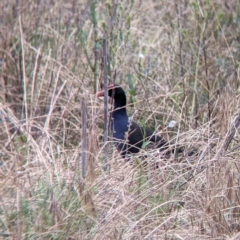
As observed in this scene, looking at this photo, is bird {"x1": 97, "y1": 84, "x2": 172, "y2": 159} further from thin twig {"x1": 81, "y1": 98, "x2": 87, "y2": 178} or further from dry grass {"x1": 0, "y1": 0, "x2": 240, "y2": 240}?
thin twig {"x1": 81, "y1": 98, "x2": 87, "y2": 178}

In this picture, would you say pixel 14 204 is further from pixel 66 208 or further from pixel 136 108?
pixel 136 108

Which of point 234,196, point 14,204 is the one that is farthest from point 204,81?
point 14,204

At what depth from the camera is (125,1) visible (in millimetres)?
7336

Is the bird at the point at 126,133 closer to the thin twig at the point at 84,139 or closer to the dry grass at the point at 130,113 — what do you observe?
the dry grass at the point at 130,113

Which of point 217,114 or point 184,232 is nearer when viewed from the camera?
point 184,232

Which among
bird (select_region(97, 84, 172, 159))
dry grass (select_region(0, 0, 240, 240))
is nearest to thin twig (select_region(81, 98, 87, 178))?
dry grass (select_region(0, 0, 240, 240))

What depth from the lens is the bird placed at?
5.22 metres

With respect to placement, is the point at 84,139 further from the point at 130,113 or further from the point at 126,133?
the point at 130,113

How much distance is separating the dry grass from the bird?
0.08 m

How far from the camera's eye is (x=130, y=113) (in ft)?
20.8

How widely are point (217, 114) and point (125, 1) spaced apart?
2179mm

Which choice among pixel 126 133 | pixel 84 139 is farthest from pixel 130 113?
pixel 84 139

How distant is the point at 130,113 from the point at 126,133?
1.31 meters

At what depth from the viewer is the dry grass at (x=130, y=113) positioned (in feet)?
13.9
